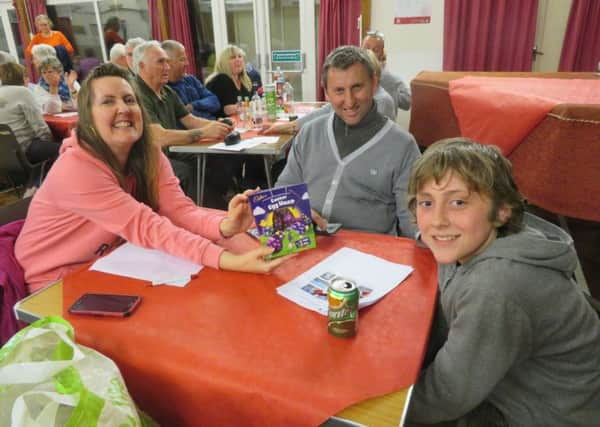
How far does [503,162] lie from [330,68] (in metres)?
0.91

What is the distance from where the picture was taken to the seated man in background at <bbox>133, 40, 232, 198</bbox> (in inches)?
110

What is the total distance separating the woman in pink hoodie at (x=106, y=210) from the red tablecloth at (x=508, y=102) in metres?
1.35

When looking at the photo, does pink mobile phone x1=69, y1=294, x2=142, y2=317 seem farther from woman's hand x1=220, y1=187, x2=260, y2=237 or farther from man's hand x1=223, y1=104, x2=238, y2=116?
man's hand x1=223, y1=104, x2=238, y2=116

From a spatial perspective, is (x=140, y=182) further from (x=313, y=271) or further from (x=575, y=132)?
(x=575, y=132)

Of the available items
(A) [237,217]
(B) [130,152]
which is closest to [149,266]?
(A) [237,217]

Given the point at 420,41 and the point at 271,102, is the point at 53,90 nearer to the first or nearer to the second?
the point at 271,102

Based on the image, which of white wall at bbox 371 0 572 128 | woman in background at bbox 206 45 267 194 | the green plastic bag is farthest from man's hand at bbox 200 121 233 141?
white wall at bbox 371 0 572 128

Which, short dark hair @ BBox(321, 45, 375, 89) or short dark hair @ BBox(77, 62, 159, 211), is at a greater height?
short dark hair @ BBox(321, 45, 375, 89)

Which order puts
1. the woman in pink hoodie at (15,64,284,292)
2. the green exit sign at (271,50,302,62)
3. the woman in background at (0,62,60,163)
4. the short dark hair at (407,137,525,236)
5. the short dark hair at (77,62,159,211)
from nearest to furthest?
the short dark hair at (407,137,525,236) < the woman in pink hoodie at (15,64,284,292) < the short dark hair at (77,62,159,211) < the woman in background at (0,62,60,163) < the green exit sign at (271,50,302,62)

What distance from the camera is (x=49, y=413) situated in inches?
25.0

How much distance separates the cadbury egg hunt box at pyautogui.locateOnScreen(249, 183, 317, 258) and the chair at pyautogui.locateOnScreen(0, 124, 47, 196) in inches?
111

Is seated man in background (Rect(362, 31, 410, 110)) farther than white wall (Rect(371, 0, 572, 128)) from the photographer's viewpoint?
No

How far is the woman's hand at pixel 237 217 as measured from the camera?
1.30 meters

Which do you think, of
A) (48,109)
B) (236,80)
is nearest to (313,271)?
(236,80)
